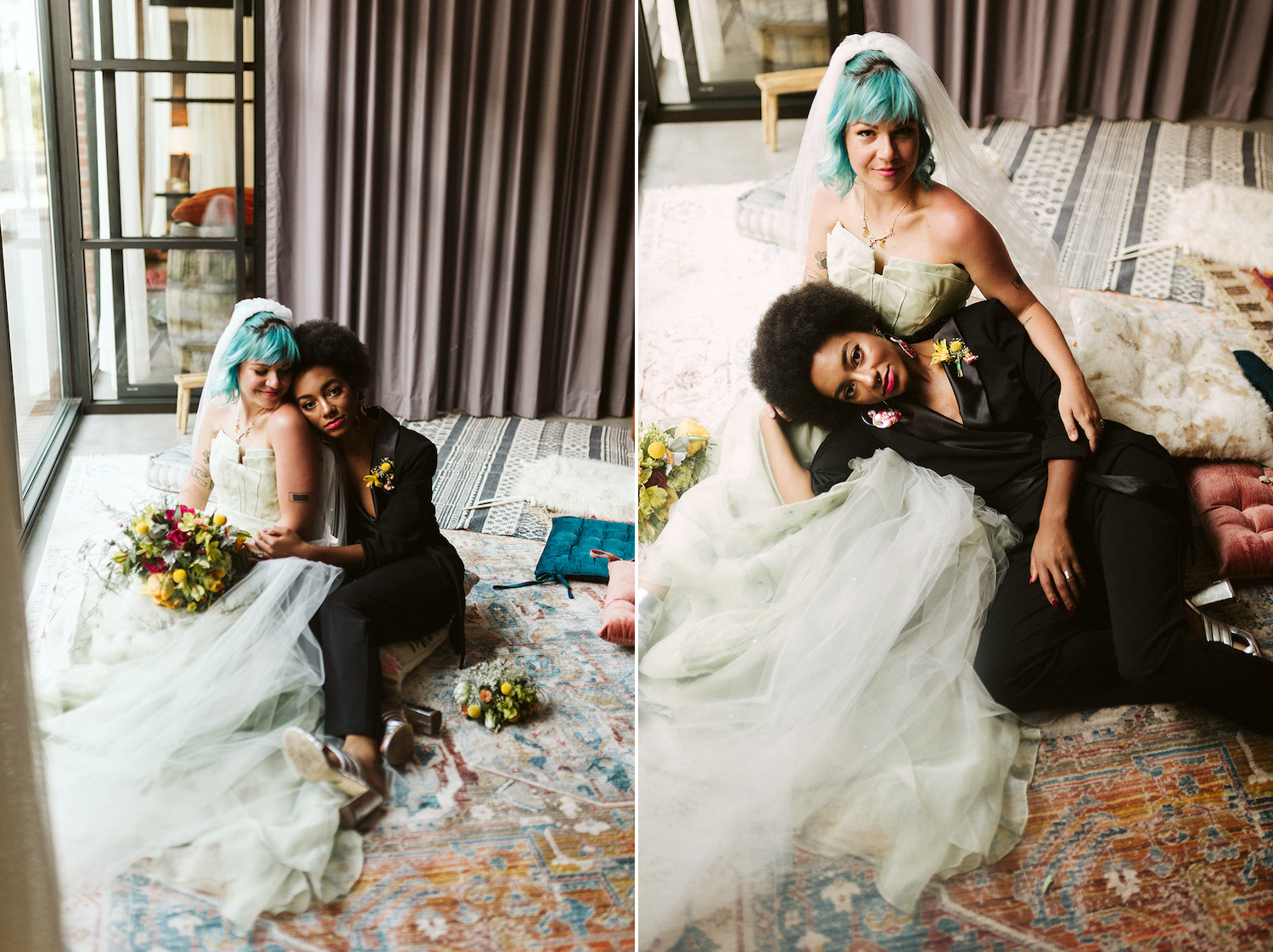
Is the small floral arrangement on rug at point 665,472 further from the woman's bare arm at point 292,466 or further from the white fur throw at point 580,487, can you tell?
the white fur throw at point 580,487

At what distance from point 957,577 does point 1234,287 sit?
0.75 meters

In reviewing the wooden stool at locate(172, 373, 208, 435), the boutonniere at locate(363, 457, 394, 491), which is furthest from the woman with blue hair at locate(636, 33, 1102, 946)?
the wooden stool at locate(172, 373, 208, 435)

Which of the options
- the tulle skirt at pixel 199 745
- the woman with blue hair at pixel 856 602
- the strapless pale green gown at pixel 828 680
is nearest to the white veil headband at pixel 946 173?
the woman with blue hair at pixel 856 602

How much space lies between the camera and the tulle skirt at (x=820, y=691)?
5.43 ft

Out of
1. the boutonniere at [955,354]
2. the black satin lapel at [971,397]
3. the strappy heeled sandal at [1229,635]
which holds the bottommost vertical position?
the strappy heeled sandal at [1229,635]

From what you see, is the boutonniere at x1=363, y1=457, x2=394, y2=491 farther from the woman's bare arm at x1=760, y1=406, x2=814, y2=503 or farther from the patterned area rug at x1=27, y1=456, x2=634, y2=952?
the woman's bare arm at x1=760, y1=406, x2=814, y2=503

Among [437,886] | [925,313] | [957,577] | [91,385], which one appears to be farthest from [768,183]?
[91,385]

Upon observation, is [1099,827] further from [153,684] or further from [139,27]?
[139,27]

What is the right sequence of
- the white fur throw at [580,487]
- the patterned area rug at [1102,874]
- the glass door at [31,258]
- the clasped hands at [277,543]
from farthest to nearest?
the white fur throw at [580,487]
the glass door at [31,258]
the clasped hands at [277,543]
the patterned area rug at [1102,874]

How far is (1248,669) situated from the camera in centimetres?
166

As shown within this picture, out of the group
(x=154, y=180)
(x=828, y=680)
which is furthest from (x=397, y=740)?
(x=154, y=180)

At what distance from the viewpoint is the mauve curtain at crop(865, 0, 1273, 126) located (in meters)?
1.81

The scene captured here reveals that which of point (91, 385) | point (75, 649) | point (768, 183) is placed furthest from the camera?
point (91, 385)

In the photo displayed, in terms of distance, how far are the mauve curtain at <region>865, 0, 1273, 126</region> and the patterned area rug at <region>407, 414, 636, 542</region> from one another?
5.21 ft
